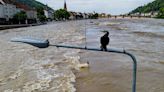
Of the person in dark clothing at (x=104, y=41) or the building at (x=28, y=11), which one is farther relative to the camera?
the building at (x=28, y=11)

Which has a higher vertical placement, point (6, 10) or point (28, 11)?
point (6, 10)

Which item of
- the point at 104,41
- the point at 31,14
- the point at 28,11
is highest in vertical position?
the point at 28,11

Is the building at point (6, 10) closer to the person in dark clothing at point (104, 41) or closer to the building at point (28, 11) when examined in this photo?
the building at point (28, 11)

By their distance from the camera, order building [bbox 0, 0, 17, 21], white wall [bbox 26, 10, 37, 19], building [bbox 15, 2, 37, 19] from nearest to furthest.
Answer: building [bbox 0, 0, 17, 21]
building [bbox 15, 2, 37, 19]
white wall [bbox 26, 10, 37, 19]

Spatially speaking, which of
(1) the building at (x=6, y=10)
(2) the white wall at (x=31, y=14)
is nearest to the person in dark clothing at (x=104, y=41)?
(1) the building at (x=6, y=10)

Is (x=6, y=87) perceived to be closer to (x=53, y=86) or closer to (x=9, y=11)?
(x=53, y=86)

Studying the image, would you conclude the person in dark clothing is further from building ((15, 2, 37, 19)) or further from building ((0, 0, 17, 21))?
building ((15, 2, 37, 19))

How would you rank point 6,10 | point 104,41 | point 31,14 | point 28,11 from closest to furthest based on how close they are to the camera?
point 104,41 < point 6,10 < point 28,11 < point 31,14

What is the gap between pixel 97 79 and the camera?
16891 mm

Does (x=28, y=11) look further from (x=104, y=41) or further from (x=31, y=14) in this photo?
(x=104, y=41)

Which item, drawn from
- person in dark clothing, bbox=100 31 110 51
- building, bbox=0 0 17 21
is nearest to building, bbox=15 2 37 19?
building, bbox=0 0 17 21

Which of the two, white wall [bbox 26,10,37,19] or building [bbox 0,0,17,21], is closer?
building [bbox 0,0,17,21]

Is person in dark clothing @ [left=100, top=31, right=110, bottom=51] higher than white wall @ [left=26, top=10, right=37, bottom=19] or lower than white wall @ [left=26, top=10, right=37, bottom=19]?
higher

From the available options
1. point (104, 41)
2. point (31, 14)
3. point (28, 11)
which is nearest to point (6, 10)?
point (28, 11)
